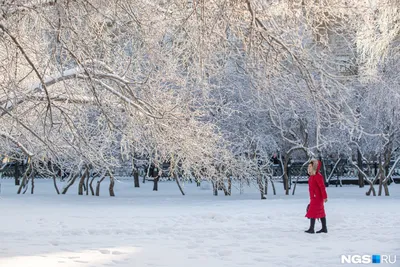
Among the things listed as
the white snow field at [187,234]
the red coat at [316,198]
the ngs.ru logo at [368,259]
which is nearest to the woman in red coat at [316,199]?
the red coat at [316,198]

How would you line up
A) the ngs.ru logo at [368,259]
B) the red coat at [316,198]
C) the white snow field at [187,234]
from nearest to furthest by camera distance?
the ngs.ru logo at [368,259] < the white snow field at [187,234] < the red coat at [316,198]

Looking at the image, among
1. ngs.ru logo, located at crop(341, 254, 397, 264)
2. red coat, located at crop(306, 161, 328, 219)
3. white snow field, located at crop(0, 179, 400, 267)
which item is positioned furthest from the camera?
red coat, located at crop(306, 161, 328, 219)

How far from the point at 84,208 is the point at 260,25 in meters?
12.7

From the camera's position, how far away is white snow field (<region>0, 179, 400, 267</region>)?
9.09 meters

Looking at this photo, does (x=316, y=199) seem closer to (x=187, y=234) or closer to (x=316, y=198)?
(x=316, y=198)

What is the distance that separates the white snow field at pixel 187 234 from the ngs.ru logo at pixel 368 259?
0.12 metres

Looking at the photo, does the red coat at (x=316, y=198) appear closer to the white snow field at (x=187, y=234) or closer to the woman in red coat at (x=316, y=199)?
the woman in red coat at (x=316, y=199)

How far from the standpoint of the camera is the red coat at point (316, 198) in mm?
12219

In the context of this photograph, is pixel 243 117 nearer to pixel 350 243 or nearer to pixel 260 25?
pixel 350 243

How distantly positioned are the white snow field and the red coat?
1.30ft

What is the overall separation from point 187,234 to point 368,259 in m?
4.25

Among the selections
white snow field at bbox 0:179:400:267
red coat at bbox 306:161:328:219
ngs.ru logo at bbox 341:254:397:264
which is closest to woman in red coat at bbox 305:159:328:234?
red coat at bbox 306:161:328:219

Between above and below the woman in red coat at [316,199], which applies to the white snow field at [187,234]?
below

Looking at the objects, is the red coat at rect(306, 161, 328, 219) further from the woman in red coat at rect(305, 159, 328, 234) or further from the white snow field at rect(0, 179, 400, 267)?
the white snow field at rect(0, 179, 400, 267)
